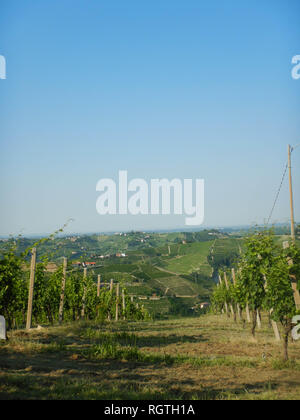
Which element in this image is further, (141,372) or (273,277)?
(273,277)

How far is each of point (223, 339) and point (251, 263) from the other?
262cm

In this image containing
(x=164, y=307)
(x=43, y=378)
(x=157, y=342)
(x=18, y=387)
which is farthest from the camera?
(x=164, y=307)

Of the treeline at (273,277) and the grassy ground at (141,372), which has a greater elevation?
the treeline at (273,277)

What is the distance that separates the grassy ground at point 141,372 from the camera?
4449 millimetres

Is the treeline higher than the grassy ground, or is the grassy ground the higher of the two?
the treeline

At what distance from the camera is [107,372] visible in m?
5.79

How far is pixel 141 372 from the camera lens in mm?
5965

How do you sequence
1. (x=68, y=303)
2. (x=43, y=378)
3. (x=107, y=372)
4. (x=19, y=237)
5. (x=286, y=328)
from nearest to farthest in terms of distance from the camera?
1. (x=43, y=378)
2. (x=107, y=372)
3. (x=286, y=328)
4. (x=19, y=237)
5. (x=68, y=303)

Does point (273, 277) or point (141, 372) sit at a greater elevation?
point (273, 277)

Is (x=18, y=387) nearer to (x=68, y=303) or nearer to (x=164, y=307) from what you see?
(x=68, y=303)

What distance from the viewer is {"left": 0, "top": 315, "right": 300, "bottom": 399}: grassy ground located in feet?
14.6

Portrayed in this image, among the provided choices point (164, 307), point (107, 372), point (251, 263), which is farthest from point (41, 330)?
point (164, 307)

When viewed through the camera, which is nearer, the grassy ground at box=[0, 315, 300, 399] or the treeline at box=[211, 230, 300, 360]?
the grassy ground at box=[0, 315, 300, 399]

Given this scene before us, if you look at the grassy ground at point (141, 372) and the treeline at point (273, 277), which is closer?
the grassy ground at point (141, 372)
